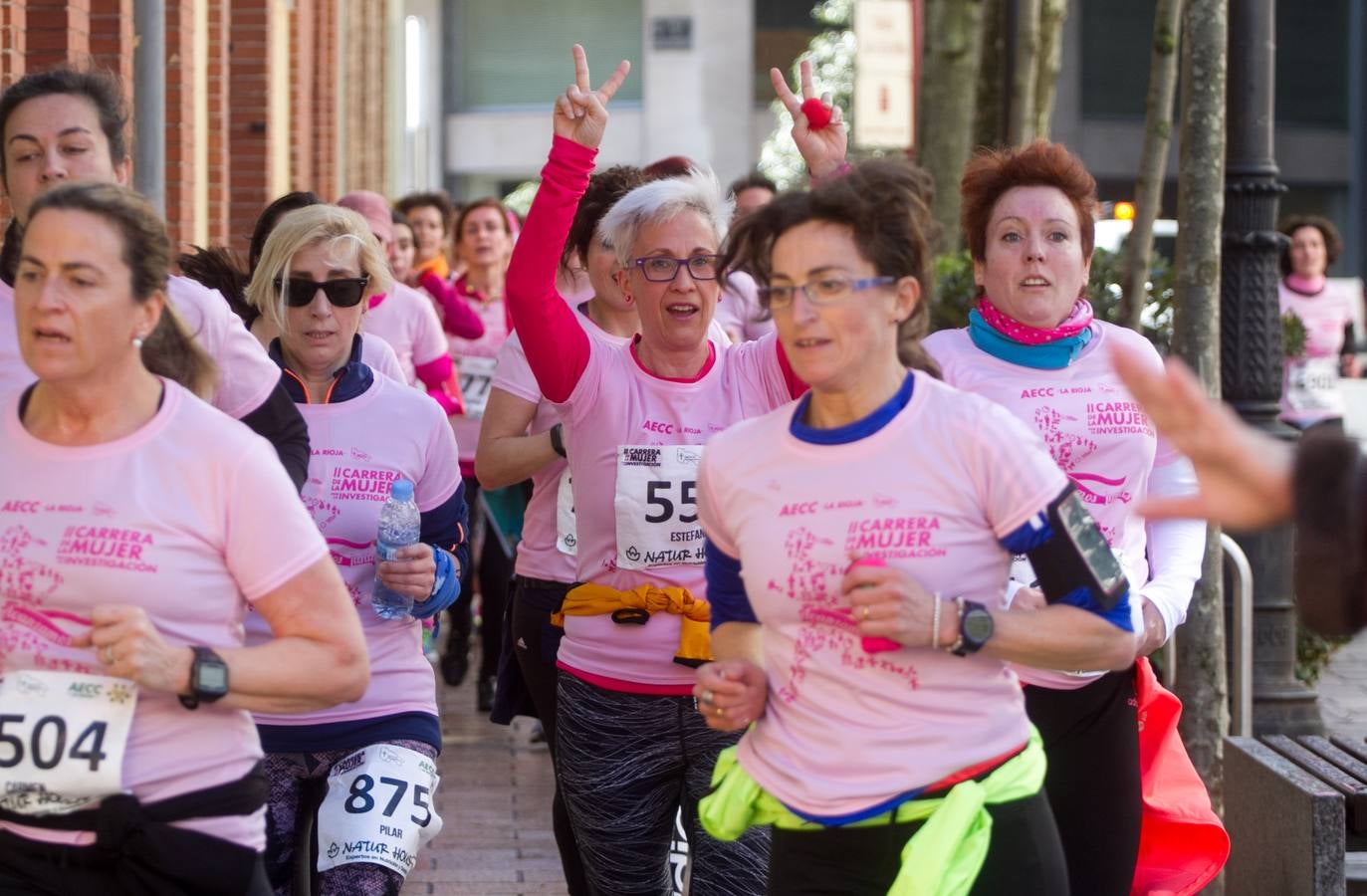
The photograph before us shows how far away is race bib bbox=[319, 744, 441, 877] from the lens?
4602 millimetres

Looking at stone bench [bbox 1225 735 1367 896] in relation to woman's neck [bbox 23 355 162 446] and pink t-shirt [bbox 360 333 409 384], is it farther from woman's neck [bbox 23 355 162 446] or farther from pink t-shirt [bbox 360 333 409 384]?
woman's neck [bbox 23 355 162 446]

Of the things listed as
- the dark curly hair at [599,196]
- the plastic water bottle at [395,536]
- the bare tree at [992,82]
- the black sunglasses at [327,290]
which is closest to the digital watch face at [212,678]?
the plastic water bottle at [395,536]

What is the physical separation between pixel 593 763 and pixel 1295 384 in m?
9.73

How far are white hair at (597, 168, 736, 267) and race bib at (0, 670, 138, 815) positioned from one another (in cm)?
195

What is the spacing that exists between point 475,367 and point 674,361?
5.32m

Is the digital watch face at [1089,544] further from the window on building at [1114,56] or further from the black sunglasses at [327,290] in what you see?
the window on building at [1114,56]

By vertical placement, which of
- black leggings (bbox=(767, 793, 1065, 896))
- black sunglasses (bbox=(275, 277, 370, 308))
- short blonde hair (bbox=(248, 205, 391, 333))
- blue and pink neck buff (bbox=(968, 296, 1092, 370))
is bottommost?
black leggings (bbox=(767, 793, 1065, 896))

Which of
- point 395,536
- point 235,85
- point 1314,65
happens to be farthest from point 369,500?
point 1314,65

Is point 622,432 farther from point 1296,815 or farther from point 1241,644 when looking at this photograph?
point 1241,644

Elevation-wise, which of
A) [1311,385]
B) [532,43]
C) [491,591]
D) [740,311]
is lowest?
[491,591]

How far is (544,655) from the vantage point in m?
5.70

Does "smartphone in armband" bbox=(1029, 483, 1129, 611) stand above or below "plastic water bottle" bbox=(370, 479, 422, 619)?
above

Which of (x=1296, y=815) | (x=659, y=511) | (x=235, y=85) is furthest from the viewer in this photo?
(x=235, y=85)

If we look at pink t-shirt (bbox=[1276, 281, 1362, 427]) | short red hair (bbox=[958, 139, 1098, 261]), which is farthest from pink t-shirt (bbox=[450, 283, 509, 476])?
pink t-shirt (bbox=[1276, 281, 1362, 427])
